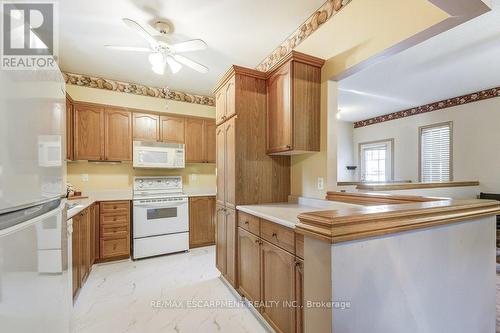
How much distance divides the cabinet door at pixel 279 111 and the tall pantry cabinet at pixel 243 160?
8cm

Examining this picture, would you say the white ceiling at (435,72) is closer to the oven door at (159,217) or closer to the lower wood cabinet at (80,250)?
the oven door at (159,217)

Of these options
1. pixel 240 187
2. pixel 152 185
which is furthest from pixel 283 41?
pixel 152 185

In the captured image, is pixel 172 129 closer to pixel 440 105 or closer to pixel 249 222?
pixel 249 222

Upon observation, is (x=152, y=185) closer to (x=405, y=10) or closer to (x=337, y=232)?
(x=337, y=232)

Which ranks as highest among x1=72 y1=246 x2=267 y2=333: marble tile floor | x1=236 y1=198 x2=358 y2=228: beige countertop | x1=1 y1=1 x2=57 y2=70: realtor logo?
x1=1 y1=1 x2=57 y2=70: realtor logo

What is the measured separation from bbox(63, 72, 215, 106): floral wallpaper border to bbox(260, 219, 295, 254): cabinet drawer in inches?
122

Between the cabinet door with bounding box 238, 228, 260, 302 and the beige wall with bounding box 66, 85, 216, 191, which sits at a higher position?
the beige wall with bounding box 66, 85, 216, 191

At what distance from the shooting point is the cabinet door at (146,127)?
11.3 feet

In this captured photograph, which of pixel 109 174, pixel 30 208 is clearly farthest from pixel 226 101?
pixel 109 174

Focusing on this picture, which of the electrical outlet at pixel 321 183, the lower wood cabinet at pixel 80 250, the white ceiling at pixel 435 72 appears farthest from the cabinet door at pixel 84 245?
the white ceiling at pixel 435 72

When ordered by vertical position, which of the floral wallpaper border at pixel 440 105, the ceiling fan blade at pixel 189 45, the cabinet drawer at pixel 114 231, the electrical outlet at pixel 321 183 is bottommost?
the cabinet drawer at pixel 114 231

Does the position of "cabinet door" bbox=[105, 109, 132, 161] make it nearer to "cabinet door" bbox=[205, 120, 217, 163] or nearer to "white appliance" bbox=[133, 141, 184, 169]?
"white appliance" bbox=[133, 141, 184, 169]

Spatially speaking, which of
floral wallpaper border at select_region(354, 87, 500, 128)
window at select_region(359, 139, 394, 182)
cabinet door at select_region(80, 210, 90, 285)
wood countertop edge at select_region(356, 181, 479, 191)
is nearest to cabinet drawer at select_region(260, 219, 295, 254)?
wood countertop edge at select_region(356, 181, 479, 191)

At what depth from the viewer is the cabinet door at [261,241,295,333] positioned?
148 centimetres
